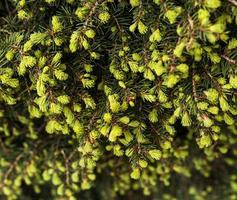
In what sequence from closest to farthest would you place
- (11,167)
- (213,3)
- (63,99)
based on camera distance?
(213,3) → (63,99) → (11,167)

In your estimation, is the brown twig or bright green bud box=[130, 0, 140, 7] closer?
bright green bud box=[130, 0, 140, 7]

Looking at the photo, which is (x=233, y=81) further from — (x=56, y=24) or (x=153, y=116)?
(x=56, y=24)

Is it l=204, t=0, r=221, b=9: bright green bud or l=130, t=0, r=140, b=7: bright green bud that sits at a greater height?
l=204, t=0, r=221, b=9: bright green bud

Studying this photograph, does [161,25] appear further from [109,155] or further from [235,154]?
[235,154]

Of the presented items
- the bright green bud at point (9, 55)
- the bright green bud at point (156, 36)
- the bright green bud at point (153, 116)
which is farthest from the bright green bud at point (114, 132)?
the bright green bud at point (9, 55)

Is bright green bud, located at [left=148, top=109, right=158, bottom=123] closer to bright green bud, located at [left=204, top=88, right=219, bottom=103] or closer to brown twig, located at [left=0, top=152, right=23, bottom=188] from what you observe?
bright green bud, located at [left=204, top=88, right=219, bottom=103]

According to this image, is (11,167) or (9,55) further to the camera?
(11,167)

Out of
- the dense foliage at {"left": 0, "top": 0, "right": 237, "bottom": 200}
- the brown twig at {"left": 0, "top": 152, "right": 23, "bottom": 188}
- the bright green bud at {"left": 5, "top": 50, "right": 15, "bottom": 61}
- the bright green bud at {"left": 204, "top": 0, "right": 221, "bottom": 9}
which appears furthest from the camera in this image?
the brown twig at {"left": 0, "top": 152, "right": 23, "bottom": 188}

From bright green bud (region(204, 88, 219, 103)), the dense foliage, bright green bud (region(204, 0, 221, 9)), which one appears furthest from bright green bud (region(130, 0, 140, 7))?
bright green bud (region(204, 88, 219, 103))

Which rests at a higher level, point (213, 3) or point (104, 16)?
point (213, 3)

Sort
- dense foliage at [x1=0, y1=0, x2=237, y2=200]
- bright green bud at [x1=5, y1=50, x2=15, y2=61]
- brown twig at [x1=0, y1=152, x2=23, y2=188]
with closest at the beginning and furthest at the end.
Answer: dense foliage at [x1=0, y1=0, x2=237, y2=200]
bright green bud at [x1=5, y1=50, x2=15, y2=61]
brown twig at [x1=0, y1=152, x2=23, y2=188]

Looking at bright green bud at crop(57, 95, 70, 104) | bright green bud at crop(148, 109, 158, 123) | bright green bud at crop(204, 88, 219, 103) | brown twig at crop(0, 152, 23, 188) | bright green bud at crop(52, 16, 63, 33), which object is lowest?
brown twig at crop(0, 152, 23, 188)

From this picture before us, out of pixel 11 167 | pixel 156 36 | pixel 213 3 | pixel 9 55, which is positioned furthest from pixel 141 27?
pixel 11 167
